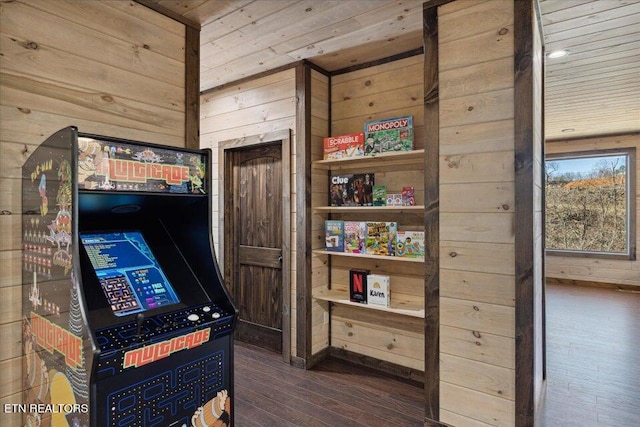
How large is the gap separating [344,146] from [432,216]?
1161 mm

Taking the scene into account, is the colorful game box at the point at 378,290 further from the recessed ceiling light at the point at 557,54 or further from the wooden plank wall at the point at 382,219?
the recessed ceiling light at the point at 557,54

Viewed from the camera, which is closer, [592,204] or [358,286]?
[358,286]

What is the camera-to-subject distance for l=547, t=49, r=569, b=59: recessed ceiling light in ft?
10.0

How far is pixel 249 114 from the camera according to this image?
3.60 metres

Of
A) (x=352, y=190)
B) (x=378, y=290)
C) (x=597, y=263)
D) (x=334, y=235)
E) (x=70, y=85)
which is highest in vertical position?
(x=70, y=85)

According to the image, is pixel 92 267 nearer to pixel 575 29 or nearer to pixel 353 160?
pixel 353 160

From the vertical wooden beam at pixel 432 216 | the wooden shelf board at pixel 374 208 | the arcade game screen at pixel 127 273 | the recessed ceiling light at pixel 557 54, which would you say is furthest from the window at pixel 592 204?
the arcade game screen at pixel 127 273

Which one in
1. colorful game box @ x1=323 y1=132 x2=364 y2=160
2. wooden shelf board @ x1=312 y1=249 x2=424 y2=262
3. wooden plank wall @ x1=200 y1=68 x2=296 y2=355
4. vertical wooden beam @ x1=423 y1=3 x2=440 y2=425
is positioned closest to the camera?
vertical wooden beam @ x1=423 y1=3 x2=440 y2=425

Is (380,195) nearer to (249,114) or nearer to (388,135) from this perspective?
(388,135)

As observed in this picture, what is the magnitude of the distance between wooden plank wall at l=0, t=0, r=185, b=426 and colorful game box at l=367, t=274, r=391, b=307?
1824 millimetres

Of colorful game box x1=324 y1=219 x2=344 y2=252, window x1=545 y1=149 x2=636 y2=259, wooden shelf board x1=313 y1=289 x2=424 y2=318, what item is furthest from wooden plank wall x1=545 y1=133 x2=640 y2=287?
colorful game box x1=324 y1=219 x2=344 y2=252

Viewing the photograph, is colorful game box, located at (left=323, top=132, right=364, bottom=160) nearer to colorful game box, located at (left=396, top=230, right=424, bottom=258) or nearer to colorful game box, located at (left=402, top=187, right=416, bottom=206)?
colorful game box, located at (left=402, top=187, right=416, bottom=206)

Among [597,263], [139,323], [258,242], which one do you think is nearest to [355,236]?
[258,242]

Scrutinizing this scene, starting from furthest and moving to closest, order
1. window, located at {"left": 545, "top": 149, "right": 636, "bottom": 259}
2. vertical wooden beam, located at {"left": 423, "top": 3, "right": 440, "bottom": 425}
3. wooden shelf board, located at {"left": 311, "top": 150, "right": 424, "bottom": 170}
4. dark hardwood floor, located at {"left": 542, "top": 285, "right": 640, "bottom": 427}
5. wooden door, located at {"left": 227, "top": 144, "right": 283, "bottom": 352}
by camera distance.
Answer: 1. window, located at {"left": 545, "top": 149, "right": 636, "bottom": 259}
2. wooden door, located at {"left": 227, "top": 144, "right": 283, "bottom": 352}
3. wooden shelf board, located at {"left": 311, "top": 150, "right": 424, "bottom": 170}
4. dark hardwood floor, located at {"left": 542, "top": 285, "right": 640, "bottom": 427}
5. vertical wooden beam, located at {"left": 423, "top": 3, "right": 440, "bottom": 425}
